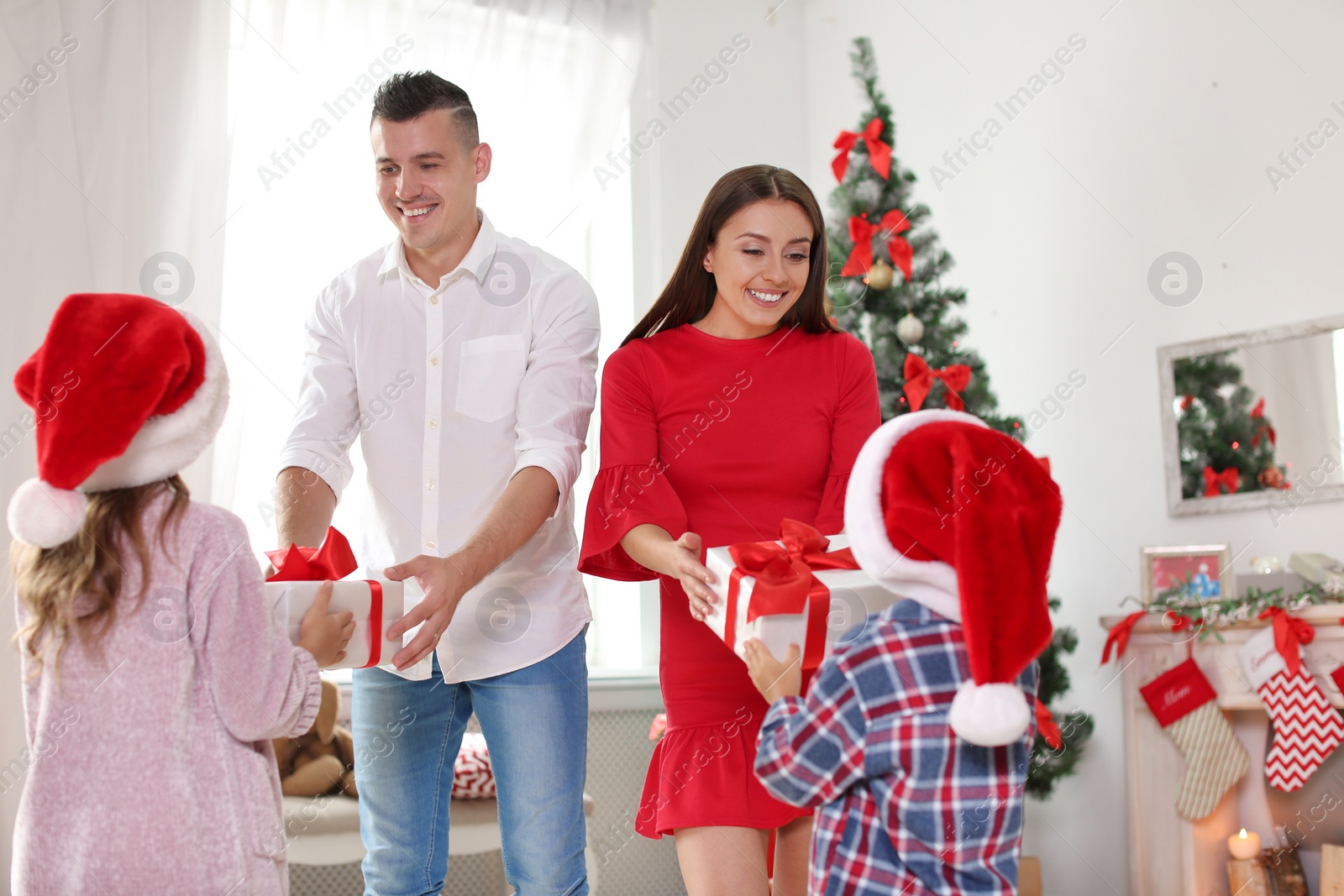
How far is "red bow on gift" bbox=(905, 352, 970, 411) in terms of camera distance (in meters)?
3.39

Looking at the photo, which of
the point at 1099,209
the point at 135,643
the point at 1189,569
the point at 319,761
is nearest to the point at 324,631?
the point at 135,643

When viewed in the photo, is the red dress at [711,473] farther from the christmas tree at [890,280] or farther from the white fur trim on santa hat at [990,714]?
the christmas tree at [890,280]

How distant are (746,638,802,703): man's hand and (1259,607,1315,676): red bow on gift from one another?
215cm

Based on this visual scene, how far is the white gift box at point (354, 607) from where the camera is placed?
4.31 feet

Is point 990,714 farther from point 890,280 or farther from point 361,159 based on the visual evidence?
point 361,159

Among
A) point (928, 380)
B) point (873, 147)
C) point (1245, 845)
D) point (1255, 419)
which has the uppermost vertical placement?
point (873, 147)

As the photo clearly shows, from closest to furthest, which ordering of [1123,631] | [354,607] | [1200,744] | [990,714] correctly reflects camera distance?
1. [990,714]
2. [354,607]
3. [1200,744]
4. [1123,631]

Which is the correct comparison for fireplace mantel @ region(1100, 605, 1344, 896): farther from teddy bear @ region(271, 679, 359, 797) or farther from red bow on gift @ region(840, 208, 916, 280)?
teddy bear @ region(271, 679, 359, 797)

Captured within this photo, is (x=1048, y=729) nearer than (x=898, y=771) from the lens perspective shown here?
No

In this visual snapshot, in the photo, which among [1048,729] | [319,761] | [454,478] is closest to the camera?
[454,478]

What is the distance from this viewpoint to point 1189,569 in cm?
351

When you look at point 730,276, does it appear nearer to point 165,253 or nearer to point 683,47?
point 165,253

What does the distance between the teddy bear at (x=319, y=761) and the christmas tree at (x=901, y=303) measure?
1873mm

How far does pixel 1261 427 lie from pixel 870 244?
1305 millimetres
